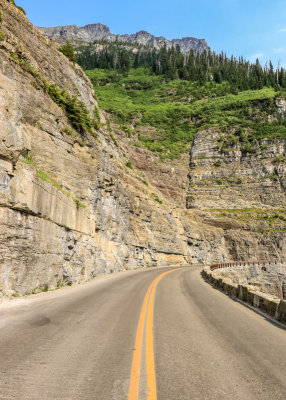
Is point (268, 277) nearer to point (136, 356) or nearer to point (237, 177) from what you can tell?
point (237, 177)

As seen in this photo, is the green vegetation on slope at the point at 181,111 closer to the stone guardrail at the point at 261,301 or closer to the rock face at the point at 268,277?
the rock face at the point at 268,277

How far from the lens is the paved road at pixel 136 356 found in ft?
11.9

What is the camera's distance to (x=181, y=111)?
101812 mm

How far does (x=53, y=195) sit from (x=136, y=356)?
11.5 meters

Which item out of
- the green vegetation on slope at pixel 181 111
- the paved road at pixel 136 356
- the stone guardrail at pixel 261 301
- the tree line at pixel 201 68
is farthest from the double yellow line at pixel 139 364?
the tree line at pixel 201 68

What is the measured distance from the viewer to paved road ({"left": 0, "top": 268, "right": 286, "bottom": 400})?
3.62 meters

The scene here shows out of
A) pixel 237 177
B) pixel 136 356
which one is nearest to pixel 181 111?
pixel 237 177

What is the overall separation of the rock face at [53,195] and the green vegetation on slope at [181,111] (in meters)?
44.2

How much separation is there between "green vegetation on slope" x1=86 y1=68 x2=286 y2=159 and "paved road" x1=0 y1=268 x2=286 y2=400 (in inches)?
2893

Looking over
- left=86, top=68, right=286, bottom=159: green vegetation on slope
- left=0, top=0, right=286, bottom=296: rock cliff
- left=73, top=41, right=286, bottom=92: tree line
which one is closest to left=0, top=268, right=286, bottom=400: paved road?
left=0, top=0, right=286, bottom=296: rock cliff

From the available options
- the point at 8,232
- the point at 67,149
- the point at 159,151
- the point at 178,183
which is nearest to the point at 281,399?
the point at 8,232

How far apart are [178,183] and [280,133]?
3515 cm

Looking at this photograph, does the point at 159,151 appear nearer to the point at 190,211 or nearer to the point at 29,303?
the point at 190,211

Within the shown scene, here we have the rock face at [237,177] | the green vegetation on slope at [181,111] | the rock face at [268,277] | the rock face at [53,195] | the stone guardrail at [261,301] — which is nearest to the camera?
the stone guardrail at [261,301]
